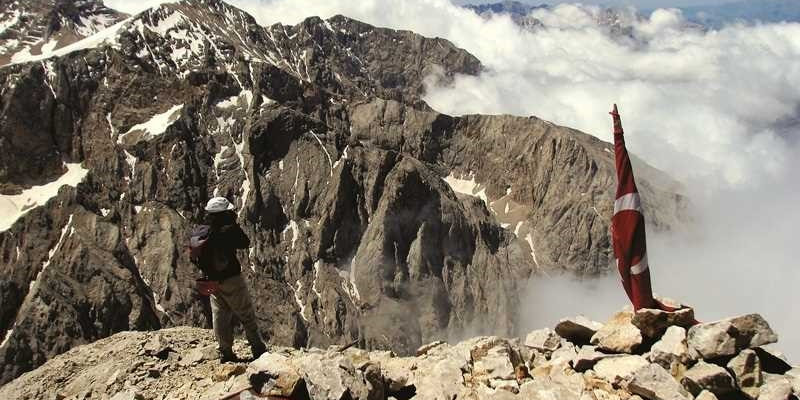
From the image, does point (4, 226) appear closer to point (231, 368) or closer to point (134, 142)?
point (134, 142)

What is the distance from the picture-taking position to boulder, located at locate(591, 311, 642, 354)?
43.3 ft

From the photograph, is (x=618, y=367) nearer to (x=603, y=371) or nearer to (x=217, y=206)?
(x=603, y=371)

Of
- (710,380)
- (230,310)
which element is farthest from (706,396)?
(230,310)

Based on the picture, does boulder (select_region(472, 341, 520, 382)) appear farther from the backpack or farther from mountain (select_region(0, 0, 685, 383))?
mountain (select_region(0, 0, 685, 383))

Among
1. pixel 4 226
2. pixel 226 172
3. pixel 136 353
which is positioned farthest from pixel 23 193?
pixel 136 353

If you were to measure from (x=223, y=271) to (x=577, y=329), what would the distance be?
895 cm

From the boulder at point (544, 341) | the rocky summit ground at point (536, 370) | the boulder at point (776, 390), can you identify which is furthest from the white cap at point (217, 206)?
the boulder at point (776, 390)

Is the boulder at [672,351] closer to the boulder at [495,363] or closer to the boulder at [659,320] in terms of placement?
the boulder at [659,320]

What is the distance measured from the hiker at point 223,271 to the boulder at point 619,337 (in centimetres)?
841

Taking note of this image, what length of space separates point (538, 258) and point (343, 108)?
73.9 metres

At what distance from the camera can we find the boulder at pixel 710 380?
11.1 m

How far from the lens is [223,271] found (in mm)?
14609

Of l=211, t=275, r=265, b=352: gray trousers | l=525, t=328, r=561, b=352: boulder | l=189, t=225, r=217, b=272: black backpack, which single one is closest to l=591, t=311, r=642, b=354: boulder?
l=525, t=328, r=561, b=352: boulder

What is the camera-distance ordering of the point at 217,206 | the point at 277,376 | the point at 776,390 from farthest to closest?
the point at 217,206 < the point at 277,376 < the point at 776,390
